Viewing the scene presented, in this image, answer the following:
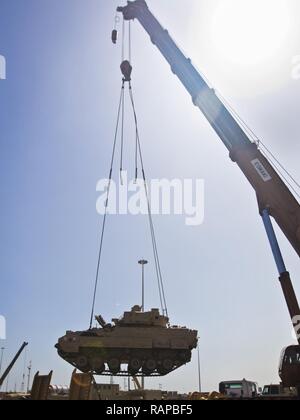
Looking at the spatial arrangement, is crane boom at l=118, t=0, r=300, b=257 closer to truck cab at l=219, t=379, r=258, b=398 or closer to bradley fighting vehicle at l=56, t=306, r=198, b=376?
truck cab at l=219, t=379, r=258, b=398

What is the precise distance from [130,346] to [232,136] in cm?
1272

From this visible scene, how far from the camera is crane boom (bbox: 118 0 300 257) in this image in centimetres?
1280

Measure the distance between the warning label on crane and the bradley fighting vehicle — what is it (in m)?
11.9

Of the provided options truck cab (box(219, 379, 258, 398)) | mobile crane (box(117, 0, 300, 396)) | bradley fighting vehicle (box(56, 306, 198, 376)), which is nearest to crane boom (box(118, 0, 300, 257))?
mobile crane (box(117, 0, 300, 396))

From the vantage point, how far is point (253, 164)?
45.5 ft

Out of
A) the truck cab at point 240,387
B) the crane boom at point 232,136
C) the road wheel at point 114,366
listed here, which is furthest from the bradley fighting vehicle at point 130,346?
the crane boom at point 232,136

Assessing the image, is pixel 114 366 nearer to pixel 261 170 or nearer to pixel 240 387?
pixel 240 387

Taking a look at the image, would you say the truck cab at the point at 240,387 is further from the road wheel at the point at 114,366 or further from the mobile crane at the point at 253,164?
the mobile crane at the point at 253,164

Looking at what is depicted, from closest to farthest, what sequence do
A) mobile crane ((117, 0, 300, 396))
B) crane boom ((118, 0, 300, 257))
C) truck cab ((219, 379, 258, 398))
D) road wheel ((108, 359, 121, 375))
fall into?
mobile crane ((117, 0, 300, 396)) < crane boom ((118, 0, 300, 257)) < truck cab ((219, 379, 258, 398)) < road wheel ((108, 359, 121, 375))

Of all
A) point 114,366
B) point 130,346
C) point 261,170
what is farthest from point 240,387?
point 261,170
